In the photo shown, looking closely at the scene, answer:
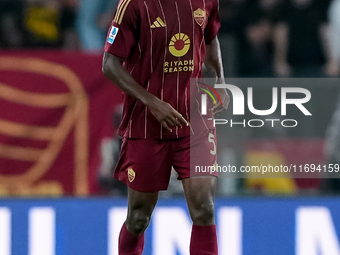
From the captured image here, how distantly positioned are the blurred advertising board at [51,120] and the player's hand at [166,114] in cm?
233

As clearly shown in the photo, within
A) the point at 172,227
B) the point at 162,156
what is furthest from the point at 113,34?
the point at 172,227

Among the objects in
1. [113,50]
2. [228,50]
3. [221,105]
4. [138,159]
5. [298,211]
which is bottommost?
[298,211]

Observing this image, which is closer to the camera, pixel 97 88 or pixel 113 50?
pixel 113 50

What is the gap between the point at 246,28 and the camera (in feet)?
22.6

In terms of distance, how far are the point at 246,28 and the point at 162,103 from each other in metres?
3.67

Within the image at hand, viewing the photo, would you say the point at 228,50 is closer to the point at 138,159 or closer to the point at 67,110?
the point at 67,110

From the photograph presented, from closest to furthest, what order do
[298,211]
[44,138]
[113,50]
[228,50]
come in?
[113,50] < [298,211] < [44,138] < [228,50]

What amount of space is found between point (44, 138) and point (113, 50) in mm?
2326

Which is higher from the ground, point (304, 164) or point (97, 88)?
point (97, 88)

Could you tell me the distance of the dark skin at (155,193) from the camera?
343 cm

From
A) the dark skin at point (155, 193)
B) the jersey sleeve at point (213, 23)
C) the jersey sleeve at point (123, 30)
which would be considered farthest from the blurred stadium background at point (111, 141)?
the jersey sleeve at point (123, 30)

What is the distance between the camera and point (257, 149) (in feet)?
18.9

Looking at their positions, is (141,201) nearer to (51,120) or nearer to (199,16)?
(199,16)

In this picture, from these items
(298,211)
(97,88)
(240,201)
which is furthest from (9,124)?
(298,211)
